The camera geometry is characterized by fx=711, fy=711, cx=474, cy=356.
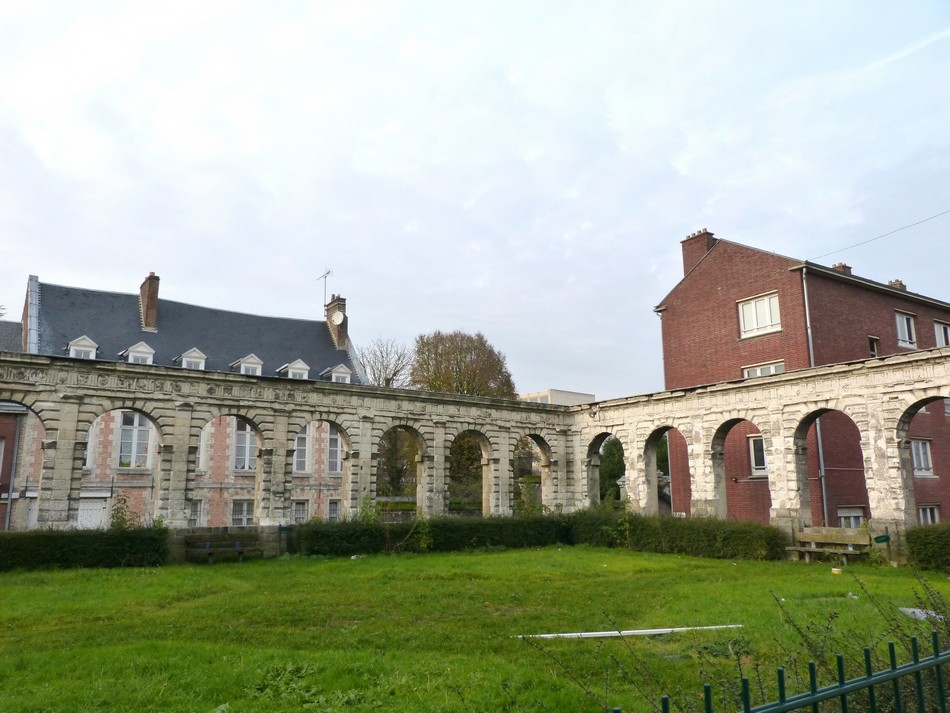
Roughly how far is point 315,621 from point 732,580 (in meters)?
8.11

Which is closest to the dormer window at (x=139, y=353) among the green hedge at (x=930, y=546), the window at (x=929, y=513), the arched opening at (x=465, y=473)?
the arched opening at (x=465, y=473)

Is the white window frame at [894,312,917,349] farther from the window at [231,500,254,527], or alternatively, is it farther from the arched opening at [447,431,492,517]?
the window at [231,500,254,527]

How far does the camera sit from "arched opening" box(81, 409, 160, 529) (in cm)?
2753

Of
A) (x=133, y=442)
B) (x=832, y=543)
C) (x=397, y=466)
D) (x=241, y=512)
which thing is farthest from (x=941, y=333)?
(x=133, y=442)

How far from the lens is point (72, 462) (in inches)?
703

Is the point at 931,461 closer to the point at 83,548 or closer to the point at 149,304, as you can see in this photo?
the point at 83,548

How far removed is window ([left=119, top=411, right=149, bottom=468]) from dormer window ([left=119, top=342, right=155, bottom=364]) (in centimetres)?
225

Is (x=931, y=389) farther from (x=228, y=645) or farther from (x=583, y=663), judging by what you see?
(x=228, y=645)

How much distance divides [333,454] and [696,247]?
18221 millimetres

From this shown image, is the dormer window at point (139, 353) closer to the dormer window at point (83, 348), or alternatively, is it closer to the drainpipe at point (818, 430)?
the dormer window at point (83, 348)

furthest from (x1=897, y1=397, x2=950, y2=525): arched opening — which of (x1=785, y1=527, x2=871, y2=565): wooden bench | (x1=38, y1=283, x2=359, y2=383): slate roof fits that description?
(x1=38, y1=283, x2=359, y2=383): slate roof

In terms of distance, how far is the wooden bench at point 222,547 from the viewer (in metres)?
17.7

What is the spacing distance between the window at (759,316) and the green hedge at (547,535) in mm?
8323

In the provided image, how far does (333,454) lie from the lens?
32.7m
